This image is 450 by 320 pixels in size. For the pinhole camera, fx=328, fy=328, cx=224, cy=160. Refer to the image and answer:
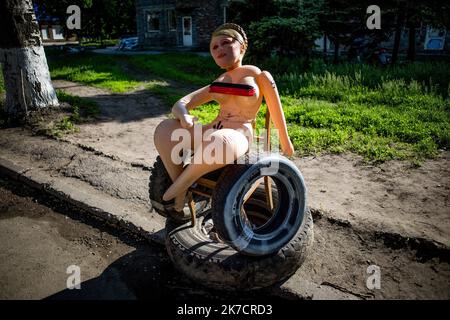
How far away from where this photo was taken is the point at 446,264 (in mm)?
2674

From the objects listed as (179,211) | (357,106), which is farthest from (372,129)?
(179,211)

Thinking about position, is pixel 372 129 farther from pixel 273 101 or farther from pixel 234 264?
pixel 234 264

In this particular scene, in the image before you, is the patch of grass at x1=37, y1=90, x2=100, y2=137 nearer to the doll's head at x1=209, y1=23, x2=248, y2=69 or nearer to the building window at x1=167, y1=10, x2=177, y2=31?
the doll's head at x1=209, y1=23, x2=248, y2=69

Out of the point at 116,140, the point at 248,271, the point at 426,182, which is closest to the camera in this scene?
the point at 248,271

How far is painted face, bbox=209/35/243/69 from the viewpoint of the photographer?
260 cm

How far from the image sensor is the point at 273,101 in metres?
2.60

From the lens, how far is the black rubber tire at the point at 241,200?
7.32 feet

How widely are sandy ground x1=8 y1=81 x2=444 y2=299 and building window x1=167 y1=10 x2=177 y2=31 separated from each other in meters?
23.0

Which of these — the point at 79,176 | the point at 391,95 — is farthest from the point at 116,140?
the point at 391,95

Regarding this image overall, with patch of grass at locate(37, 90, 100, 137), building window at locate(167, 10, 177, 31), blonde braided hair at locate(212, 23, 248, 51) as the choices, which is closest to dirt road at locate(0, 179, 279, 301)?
blonde braided hair at locate(212, 23, 248, 51)

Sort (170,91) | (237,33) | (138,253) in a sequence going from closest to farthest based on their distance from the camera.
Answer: (237,33) < (138,253) < (170,91)

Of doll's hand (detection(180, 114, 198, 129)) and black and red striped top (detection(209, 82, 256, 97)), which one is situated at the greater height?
black and red striped top (detection(209, 82, 256, 97))

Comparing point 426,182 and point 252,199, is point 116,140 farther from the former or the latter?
point 426,182

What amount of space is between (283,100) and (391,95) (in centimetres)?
250
